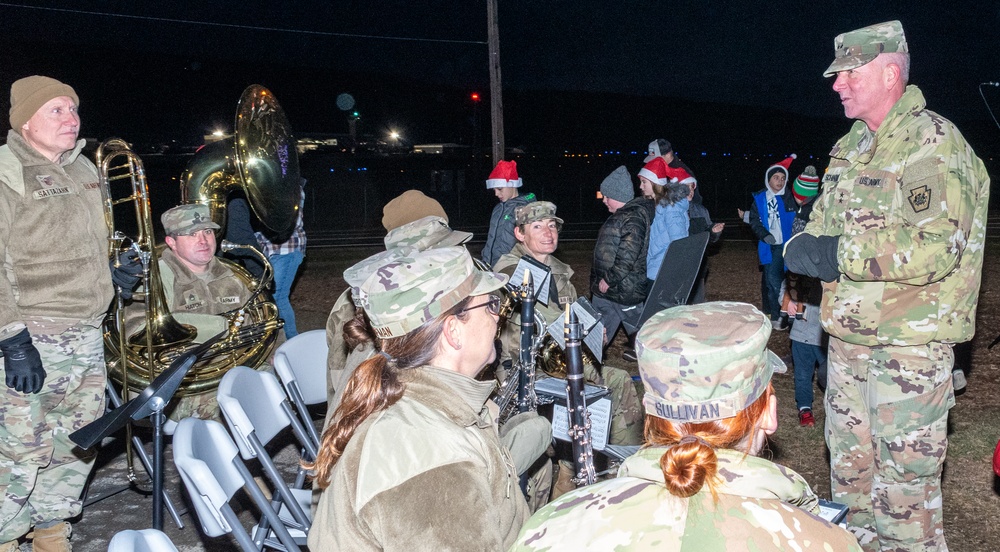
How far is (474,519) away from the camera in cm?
167

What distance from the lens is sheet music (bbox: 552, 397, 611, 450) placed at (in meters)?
2.85

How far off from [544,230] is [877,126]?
194 cm

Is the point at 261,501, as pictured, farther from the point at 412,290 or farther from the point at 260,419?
the point at 412,290

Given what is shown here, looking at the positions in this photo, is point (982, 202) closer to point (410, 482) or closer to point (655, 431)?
point (655, 431)

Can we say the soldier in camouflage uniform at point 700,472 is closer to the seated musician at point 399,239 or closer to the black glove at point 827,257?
the black glove at point 827,257

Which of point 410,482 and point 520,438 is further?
point 520,438

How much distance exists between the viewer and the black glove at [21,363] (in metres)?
3.26

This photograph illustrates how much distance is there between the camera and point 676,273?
4484 millimetres

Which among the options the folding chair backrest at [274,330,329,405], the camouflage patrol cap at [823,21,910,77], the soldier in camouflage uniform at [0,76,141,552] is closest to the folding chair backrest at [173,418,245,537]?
the folding chair backrest at [274,330,329,405]

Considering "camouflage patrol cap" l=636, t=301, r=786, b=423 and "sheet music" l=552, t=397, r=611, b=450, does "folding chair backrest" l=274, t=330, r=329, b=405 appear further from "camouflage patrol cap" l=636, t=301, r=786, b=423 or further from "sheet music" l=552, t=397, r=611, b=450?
"camouflage patrol cap" l=636, t=301, r=786, b=423

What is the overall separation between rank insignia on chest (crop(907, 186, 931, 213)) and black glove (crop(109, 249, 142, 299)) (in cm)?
362

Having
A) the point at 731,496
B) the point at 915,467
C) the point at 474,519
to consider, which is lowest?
the point at 915,467

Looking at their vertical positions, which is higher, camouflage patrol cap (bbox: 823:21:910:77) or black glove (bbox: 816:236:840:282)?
camouflage patrol cap (bbox: 823:21:910:77)

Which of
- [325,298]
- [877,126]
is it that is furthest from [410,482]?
[325,298]
